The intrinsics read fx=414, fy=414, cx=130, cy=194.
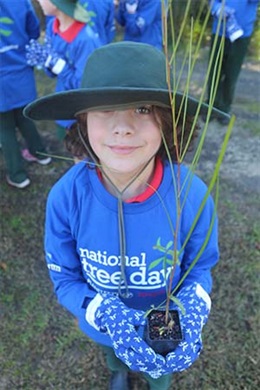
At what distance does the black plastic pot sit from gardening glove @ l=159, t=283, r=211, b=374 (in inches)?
1.0

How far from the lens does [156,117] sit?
38.6 inches

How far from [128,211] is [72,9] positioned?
147 centimetres

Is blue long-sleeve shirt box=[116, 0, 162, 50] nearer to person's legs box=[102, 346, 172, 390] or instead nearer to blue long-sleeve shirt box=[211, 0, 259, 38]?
blue long-sleeve shirt box=[211, 0, 259, 38]

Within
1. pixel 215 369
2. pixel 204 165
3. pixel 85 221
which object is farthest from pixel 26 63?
pixel 215 369

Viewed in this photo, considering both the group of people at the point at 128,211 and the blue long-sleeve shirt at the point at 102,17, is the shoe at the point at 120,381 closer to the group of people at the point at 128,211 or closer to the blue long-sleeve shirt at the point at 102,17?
the group of people at the point at 128,211

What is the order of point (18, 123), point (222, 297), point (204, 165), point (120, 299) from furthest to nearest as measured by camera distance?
point (204, 165) < point (18, 123) < point (222, 297) < point (120, 299)

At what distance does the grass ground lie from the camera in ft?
5.86

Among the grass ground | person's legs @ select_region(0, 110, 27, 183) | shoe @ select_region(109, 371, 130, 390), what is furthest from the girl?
person's legs @ select_region(0, 110, 27, 183)

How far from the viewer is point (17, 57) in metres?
2.43

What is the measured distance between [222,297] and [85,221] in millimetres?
1197

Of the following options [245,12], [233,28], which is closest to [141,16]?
[233,28]

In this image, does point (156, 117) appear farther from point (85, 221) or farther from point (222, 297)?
point (222, 297)

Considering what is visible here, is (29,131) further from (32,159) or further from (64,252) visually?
(64,252)

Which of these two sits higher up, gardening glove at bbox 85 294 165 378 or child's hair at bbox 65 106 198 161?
child's hair at bbox 65 106 198 161
